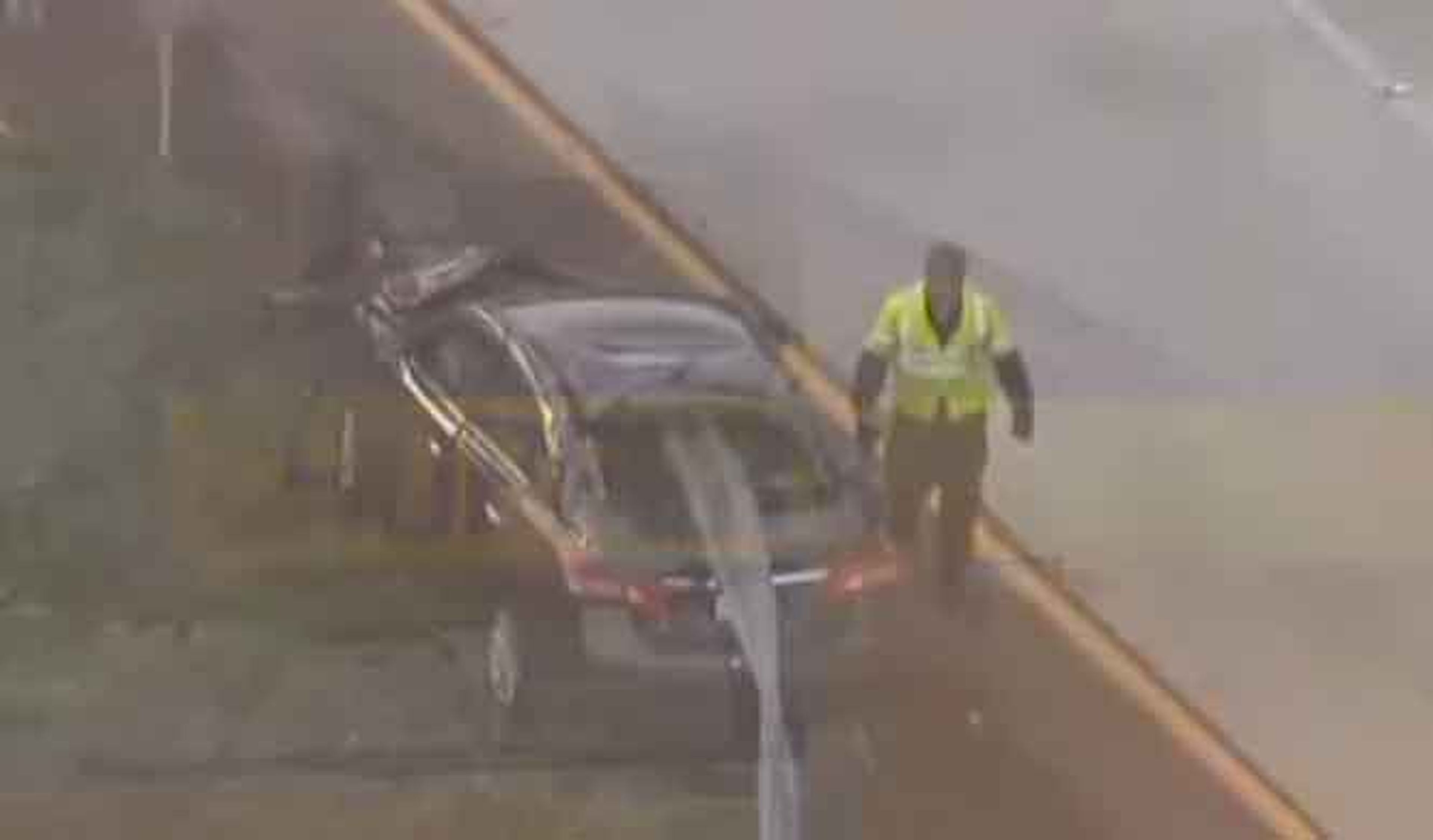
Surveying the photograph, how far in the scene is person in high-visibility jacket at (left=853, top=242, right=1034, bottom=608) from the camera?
9.91 feet

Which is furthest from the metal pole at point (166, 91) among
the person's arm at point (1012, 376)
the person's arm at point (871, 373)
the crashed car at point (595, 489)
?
the person's arm at point (1012, 376)

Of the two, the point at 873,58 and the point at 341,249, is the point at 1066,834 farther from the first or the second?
the point at 873,58

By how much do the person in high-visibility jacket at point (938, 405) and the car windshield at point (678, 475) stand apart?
8 cm

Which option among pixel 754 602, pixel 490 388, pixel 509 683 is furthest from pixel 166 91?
pixel 754 602

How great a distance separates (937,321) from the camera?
3066 millimetres

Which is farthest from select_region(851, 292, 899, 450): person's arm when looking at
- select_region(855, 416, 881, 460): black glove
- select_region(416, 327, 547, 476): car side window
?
select_region(416, 327, 547, 476): car side window

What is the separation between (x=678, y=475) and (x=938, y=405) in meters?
0.32

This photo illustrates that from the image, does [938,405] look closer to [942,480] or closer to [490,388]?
[942,480]

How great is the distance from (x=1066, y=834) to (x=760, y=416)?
0.60m

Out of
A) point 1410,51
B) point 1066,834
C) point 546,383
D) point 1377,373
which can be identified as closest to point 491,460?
point 546,383

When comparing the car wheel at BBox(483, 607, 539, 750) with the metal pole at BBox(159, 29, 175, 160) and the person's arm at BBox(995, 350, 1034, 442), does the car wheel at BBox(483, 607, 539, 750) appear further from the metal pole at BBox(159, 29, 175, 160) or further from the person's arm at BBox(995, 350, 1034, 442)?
the metal pole at BBox(159, 29, 175, 160)

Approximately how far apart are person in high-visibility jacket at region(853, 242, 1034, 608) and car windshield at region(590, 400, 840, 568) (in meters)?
0.08

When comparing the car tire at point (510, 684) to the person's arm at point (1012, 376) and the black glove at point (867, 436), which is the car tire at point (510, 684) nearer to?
the black glove at point (867, 436)

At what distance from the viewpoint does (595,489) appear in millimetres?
2918
